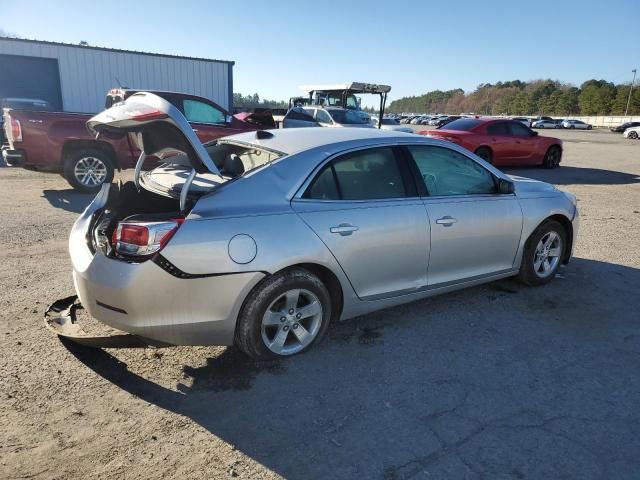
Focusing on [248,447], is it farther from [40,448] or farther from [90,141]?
[90,141]

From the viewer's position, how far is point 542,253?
4.84m

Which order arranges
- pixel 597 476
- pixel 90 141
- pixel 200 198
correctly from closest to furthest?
pixel 597 476
pixel 200 198
pixel 90 141

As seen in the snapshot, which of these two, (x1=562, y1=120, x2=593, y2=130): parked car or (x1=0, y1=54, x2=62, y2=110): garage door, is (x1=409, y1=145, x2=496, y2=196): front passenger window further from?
(x1=562, y1=120, x2=593, y2=130): parked car

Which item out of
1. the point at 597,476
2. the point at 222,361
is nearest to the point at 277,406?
the point at 222,361

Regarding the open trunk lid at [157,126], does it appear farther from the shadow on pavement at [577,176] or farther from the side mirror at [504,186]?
the shadow on pavement at [577,176]

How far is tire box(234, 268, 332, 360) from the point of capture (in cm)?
307

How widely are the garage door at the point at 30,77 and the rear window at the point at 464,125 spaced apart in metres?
16.3

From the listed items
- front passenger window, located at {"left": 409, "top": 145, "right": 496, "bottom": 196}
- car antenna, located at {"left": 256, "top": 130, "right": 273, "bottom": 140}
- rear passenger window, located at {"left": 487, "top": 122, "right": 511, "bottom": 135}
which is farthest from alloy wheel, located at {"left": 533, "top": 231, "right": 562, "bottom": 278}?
rear passenger window, located at {"left": 487, "top": 122, "right": 511, "bottom": 135}

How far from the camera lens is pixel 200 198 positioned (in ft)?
9.93

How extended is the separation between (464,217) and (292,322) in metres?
1.72

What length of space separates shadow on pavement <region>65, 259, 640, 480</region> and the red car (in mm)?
9575

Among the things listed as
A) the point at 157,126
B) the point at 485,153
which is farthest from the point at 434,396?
the point at 485,153

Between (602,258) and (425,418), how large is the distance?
4364 mm

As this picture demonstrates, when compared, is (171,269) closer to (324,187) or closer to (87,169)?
(324,187)
